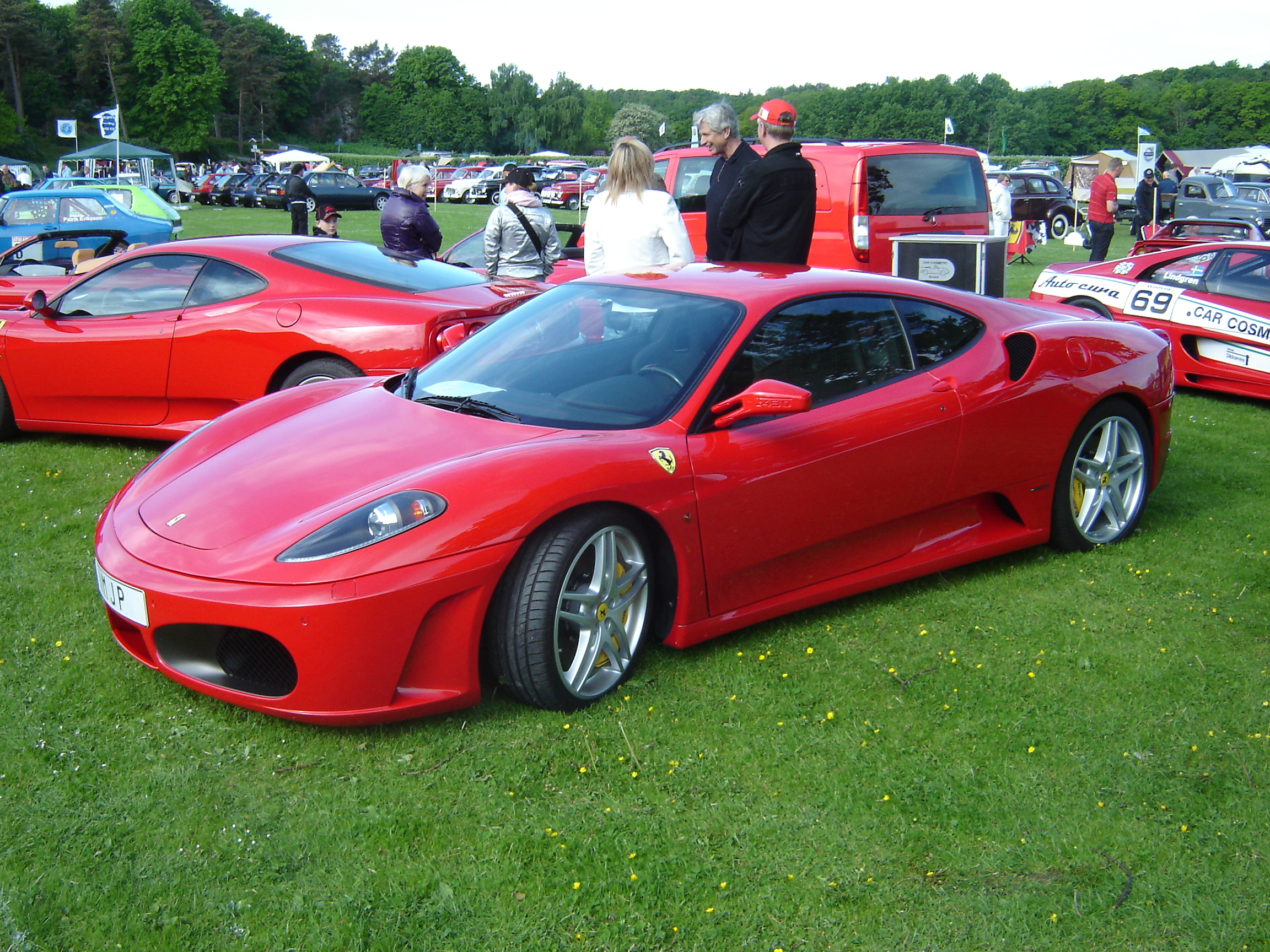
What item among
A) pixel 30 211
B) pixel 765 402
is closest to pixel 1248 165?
pixel 30 211

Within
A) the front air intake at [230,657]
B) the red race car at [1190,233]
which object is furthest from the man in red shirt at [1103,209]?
the front air intake at [230,657]

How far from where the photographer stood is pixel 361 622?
2785mm

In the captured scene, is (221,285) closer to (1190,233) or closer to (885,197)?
(885,197)

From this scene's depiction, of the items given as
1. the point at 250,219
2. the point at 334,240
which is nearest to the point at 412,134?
the point at 250,219

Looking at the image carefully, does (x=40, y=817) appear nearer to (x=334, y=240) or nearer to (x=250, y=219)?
(x=334, y=240)

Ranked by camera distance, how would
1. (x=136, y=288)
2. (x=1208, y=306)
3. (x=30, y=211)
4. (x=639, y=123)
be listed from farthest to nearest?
1. (x=639, y=123)
2. (x=30, y=211)
3. (x=1208, y=306)
4. (x=136, y=288)

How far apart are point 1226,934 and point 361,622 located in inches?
83.3

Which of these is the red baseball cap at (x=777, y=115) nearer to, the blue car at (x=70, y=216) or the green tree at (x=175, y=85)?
the blue car at (x=70, y=216)

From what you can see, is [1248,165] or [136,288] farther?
[1248,165]

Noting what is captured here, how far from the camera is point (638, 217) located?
5828mm

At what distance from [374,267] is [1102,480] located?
3998 millimetres

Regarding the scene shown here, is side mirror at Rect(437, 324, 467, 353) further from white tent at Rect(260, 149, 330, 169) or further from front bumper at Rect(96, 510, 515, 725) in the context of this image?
white tent at Rect(260, 149, 330, 169)

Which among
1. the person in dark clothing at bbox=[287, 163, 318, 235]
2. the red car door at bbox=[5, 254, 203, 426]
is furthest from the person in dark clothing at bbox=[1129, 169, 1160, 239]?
the red car door at bbox=[5, 254, 203, 426]

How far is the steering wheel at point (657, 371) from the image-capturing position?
139 inches
